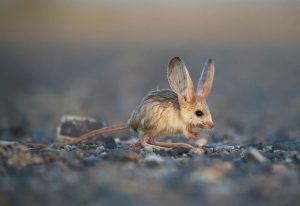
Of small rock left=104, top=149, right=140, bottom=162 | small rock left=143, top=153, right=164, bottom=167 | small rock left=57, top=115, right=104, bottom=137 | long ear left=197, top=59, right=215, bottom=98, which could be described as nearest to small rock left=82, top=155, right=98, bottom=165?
small rock left=104, top=149, right=140, bottom=162

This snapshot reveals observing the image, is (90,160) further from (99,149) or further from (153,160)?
(99,149)

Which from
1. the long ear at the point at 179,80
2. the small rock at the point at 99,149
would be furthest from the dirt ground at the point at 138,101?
the long ear at the point at 179,80

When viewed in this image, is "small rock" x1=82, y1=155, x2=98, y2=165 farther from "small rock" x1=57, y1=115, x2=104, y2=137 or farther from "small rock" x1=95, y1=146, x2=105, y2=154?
"small rock" x1=57, y1=115, x2=104, y2=137

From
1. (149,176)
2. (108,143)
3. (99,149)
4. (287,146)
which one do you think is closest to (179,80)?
(99,149)

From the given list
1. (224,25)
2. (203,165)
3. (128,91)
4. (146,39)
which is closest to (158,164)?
(203,165)

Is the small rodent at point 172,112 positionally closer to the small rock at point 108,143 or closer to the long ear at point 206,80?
the long ear at point 206,80

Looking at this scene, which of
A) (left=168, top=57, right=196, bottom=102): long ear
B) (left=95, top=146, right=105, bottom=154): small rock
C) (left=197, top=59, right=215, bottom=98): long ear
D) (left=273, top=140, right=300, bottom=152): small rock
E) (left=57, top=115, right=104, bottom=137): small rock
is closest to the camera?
(left=95, top=146, right=105, bottom=154): small rock
